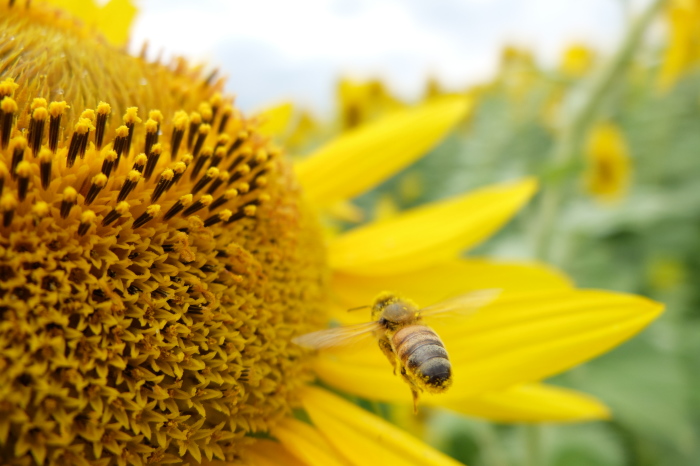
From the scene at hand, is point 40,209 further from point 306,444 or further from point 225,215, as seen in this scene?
point 306,444

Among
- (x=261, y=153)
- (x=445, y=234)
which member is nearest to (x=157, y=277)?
(x=261, y=153)

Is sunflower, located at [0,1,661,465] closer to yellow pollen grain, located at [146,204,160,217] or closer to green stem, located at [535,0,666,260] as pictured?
yellow pollen grain, located at [146,204,160,217]

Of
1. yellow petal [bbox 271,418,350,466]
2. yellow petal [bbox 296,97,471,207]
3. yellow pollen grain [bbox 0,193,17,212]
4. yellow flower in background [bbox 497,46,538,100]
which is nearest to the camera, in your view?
yellow pollen grain [bbox 0,193,17,212]

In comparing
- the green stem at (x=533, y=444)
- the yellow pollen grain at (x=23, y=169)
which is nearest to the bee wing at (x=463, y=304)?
Result: the yellow pollen grain at (x=23, y=169)

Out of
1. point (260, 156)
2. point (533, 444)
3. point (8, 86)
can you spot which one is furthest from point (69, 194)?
point (533, 444)

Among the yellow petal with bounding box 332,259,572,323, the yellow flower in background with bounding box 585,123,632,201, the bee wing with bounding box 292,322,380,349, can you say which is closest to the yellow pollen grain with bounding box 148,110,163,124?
the bee wing with bounding box 292,322,380,349
